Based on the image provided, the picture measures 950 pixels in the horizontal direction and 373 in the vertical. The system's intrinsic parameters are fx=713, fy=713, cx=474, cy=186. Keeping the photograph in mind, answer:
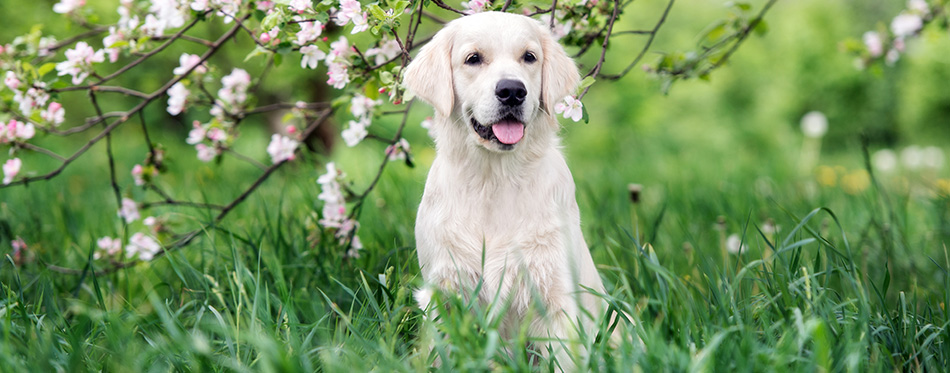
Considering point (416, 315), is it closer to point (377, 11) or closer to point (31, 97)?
point (377, 11)

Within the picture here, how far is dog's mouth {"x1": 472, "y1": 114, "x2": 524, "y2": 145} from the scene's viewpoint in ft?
6.92

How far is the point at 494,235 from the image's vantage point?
7.02 feet

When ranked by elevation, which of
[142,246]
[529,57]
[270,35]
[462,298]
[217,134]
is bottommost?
[142,246]

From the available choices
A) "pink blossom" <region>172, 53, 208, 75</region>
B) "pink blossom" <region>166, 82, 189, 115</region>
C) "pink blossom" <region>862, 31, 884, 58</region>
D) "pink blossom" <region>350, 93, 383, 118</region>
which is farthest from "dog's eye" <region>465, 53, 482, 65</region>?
"pink blossom" <region>862, 31, 884, 58</region>

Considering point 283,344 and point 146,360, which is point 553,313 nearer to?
point 283,344

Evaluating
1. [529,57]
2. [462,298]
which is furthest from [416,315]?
[529,57]

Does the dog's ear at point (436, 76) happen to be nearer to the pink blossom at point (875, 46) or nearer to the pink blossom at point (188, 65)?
the pink blossom at point (188, 65)

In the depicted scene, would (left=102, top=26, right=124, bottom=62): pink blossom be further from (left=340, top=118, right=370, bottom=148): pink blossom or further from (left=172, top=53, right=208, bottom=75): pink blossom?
(left=340, top=118, right=370, bottom=148): pink blossom

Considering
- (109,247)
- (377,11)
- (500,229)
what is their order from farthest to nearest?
(109,247) → (500,229) → (377,11)

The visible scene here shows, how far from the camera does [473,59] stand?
2.16m

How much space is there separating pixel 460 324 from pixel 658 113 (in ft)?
33.8

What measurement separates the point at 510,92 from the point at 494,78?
68 mm

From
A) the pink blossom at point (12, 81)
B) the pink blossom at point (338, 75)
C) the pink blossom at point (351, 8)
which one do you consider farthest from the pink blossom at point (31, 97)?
the pink blossom at point (351, 8)

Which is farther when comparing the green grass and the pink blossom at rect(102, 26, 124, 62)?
the pink blossom at rect(102, 26, 124, 62)
